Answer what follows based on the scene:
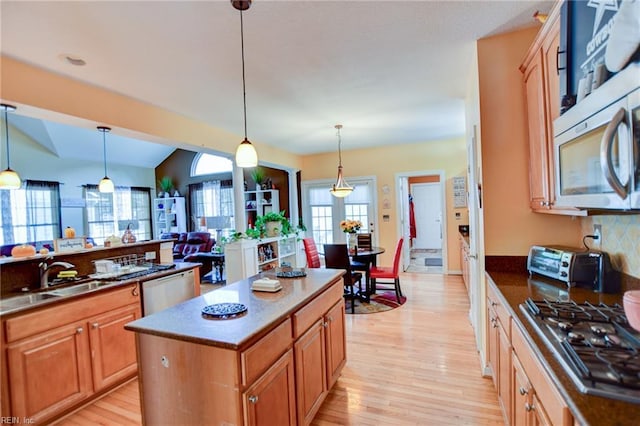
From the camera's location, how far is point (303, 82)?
299cm

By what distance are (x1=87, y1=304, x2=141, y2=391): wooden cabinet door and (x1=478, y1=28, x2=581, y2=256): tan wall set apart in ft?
9.97

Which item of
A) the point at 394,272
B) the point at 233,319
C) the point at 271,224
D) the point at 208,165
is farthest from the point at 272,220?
the point at 208,165

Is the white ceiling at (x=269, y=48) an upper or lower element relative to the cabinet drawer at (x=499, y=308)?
upper

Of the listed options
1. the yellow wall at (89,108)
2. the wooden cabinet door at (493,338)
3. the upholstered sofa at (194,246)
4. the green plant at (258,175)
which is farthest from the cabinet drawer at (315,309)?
the green plant at (258,175)

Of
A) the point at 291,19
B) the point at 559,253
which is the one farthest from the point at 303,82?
the point at 559,253

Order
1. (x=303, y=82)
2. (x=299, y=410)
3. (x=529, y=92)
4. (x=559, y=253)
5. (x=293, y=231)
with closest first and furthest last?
(x=299, y=410) < (x=559, y=253) < (x=529, y=92) < (x=303, y=82) < (x=293, y=231)

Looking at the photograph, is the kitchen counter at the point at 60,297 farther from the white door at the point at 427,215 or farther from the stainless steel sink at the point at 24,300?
the white door at the point at 427,215

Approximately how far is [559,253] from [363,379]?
1735 millimetres

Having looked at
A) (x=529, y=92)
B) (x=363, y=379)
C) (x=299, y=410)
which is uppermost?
(x=529, y=92)

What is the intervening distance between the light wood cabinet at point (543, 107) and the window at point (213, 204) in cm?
724

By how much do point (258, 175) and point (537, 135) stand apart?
20.3ft

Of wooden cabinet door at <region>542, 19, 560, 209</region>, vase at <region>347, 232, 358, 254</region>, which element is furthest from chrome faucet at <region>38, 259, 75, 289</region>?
wooden cabinet door at <region>542, 19, 560, 209</region>

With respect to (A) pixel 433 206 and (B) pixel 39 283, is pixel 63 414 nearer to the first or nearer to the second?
(B) pixel 39 283

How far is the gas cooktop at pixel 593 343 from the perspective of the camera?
857mm
